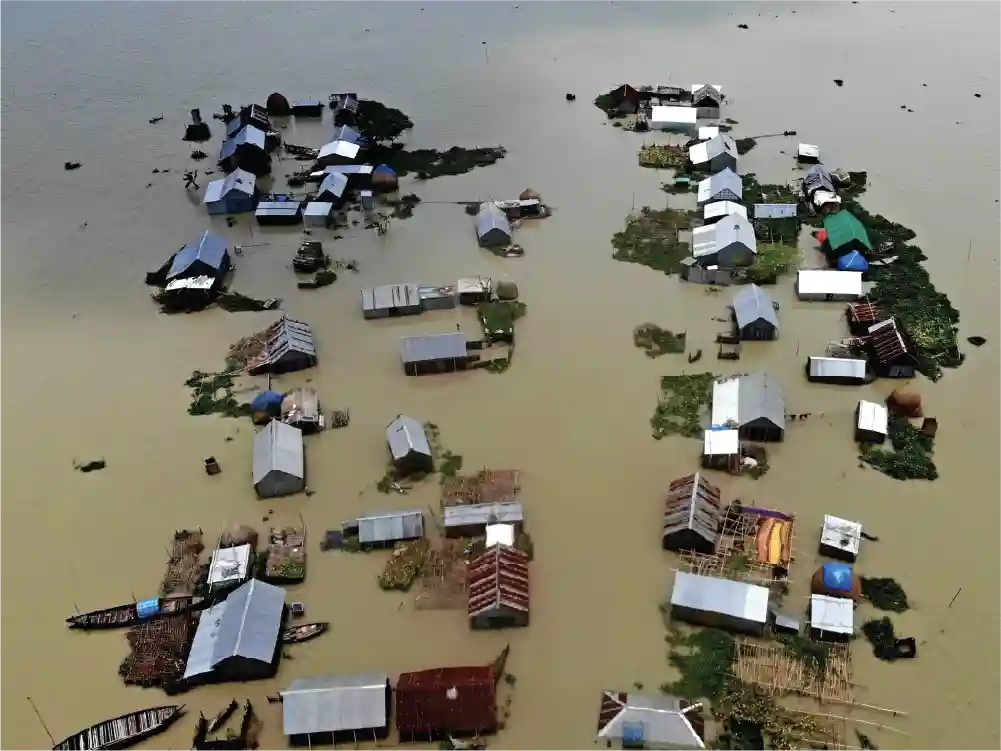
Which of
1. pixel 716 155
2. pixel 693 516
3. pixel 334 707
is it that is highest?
pixel 716 155

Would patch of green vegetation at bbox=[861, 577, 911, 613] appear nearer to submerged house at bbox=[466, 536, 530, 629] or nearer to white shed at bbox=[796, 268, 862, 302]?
submerged house at bbox=[466, 536, 530, 629]

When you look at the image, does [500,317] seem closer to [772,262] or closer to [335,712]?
[772,262]

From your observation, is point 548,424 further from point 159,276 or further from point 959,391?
point 159,276

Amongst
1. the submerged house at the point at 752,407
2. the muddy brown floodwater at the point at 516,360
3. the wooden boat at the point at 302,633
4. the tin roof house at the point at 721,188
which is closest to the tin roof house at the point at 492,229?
the muddy brown floodwater at the point at 516,360

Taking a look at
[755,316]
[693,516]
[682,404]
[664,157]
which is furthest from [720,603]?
[664,157]

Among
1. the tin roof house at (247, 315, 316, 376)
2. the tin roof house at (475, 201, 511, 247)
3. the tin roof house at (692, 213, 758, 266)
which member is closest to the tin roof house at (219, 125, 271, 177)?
the tin roof house at (475, 201, 511, 247)

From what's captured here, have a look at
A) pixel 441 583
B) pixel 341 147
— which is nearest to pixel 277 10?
pixel 341 147
